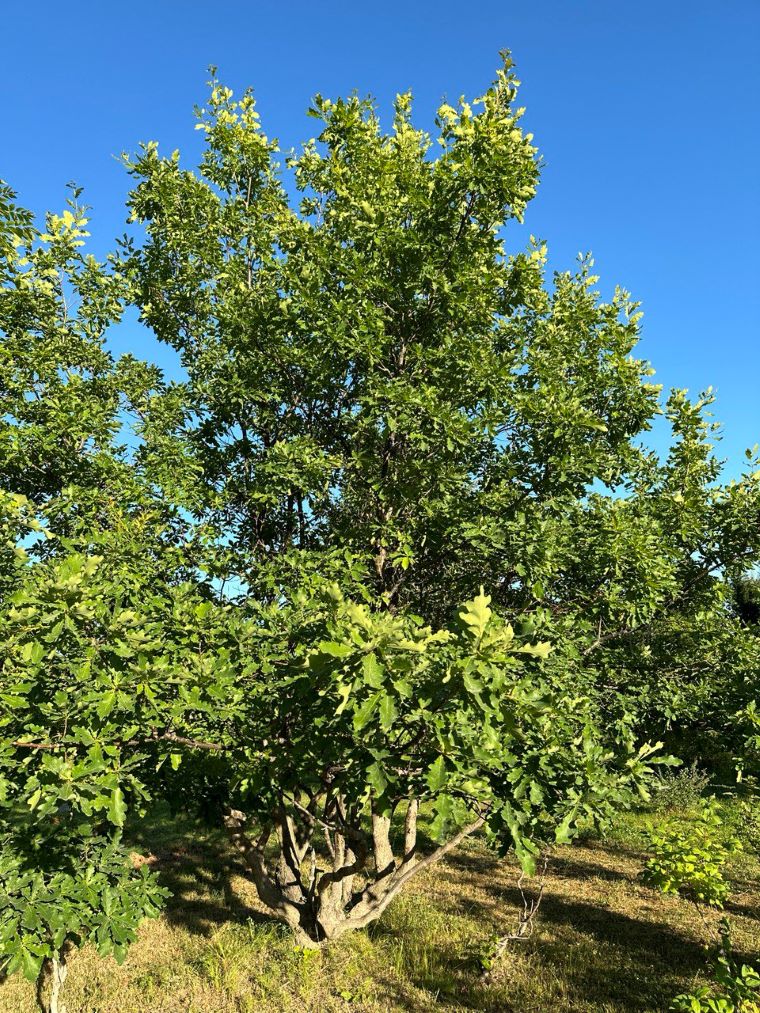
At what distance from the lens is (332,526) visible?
827cm

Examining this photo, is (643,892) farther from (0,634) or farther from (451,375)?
(0,634)

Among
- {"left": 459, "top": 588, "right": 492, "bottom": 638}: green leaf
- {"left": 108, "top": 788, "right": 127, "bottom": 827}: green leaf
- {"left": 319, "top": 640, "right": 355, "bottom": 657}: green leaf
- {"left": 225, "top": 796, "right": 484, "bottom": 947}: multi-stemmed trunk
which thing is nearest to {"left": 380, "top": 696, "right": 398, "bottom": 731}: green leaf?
{"left": 319, "top": 640, "right": 355, "bottom": 657}: green leaf

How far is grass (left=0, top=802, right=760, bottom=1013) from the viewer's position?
22.7 ft

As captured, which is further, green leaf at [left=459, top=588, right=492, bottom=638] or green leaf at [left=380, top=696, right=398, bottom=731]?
green leaf at [left=459, top=588, right=492, bottom=638]

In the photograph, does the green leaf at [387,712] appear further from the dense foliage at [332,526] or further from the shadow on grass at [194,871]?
the shadow on grass at [194,871]

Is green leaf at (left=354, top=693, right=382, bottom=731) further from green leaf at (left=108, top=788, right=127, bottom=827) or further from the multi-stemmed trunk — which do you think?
the multi-stemmed trunk

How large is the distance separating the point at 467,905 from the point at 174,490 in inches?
313

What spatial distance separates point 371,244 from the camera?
7.68 meters

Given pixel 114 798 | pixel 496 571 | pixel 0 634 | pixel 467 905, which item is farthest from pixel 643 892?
pixel 0 634

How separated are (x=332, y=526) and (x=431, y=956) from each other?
556cm

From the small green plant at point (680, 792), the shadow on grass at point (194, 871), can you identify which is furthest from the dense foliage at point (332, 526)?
the small green plant at point (680, 792)

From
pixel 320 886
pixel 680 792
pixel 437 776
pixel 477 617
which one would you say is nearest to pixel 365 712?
pixel 437 776

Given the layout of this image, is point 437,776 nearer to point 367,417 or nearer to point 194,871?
point 367,417

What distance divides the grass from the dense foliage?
0.79m
